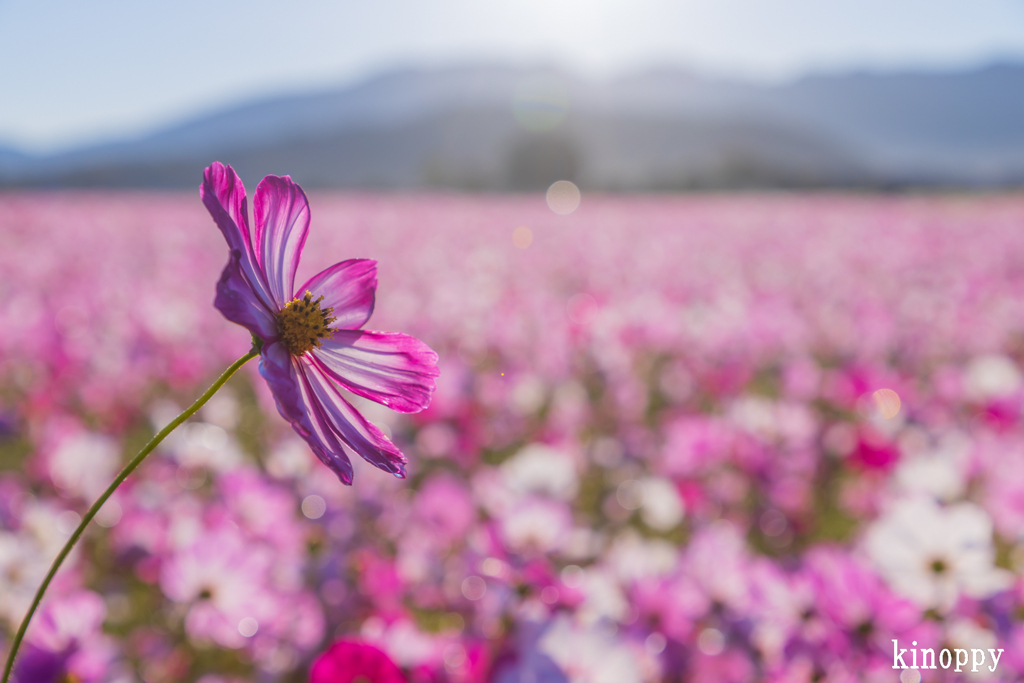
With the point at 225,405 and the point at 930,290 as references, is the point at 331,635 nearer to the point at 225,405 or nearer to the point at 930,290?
the point at 225,405

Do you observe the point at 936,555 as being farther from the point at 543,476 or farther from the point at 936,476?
the point at 543,476

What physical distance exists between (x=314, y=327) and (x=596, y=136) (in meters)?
85.3

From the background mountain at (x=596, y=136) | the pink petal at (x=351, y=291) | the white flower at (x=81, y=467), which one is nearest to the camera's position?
the pink petal at (x=351, y=291)

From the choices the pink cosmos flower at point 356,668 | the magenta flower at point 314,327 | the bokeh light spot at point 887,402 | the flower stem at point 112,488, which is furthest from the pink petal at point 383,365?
the bokeh light spot at point 887,402

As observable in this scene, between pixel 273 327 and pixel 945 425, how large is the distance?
1700 millimetres

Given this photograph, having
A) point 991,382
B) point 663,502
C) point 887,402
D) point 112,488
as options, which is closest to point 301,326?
point 112,488

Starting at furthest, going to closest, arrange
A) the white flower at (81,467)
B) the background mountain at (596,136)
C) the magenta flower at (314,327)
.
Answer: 1. the background mountain at (596,136)
2. the white flower at (81,467)
3. the magenta flower at (314,327)

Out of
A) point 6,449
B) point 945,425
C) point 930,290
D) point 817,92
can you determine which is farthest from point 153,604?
point 817,92

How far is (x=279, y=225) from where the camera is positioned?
1.62ft

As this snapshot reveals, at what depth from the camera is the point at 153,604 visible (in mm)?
1446

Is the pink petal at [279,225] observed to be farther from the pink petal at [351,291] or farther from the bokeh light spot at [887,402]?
the bokeh light spot at [887,402]

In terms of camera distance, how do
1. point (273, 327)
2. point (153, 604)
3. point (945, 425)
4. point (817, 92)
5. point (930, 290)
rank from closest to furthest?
point (273, 327) → point (153, 604) → point (945, 425) → point (930, 290) → point (817, 92)

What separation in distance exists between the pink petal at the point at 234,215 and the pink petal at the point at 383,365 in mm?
55

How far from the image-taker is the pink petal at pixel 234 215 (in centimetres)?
40
